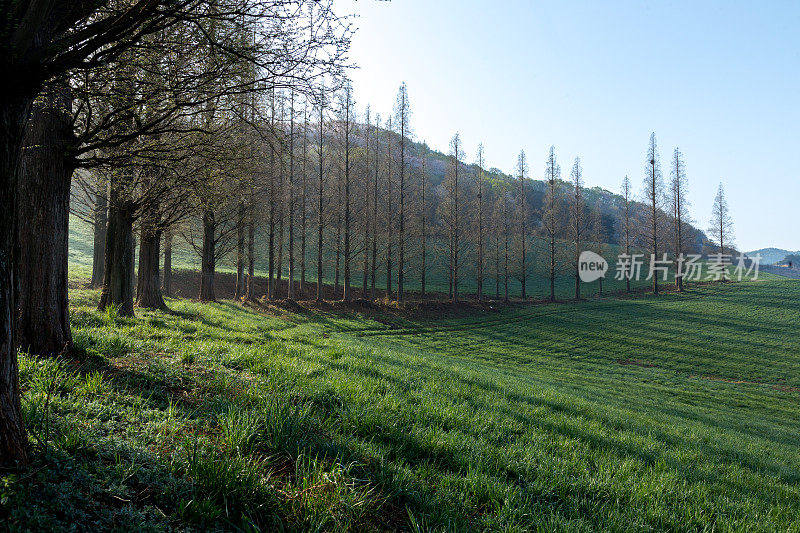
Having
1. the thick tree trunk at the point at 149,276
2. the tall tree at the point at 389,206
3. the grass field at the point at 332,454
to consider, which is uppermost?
the tall tree at the point at 389,206

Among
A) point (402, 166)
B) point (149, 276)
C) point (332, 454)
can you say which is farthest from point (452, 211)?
point (332, 454)

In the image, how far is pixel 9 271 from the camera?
2.75 meters

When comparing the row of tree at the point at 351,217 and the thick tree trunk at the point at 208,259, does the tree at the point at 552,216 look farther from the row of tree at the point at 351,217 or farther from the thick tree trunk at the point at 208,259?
the thick tree trunk at the point at 208,259

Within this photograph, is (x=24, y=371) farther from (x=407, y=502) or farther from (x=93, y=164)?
(x=407, y=502)

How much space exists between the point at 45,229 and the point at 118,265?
6.32m

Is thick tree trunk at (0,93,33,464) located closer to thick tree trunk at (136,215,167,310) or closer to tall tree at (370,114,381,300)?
thick tree trunk at (136,215,167,310)

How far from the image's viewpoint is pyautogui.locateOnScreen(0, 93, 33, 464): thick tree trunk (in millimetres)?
2600

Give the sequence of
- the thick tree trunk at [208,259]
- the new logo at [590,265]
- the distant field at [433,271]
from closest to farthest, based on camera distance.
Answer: the thick tree trunk at [208,259]
the distant field at [433,271]
the new logo at [590,265]

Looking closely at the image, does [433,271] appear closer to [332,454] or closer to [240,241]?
[240,241]

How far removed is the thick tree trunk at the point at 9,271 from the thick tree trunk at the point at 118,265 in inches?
367

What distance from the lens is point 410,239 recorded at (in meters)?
35.6

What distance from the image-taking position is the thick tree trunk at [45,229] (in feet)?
17.7

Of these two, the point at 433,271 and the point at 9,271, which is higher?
the point at 433,271

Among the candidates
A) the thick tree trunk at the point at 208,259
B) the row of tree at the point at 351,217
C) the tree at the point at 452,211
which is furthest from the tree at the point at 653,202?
the thick tree trunk at the point at 208,259
